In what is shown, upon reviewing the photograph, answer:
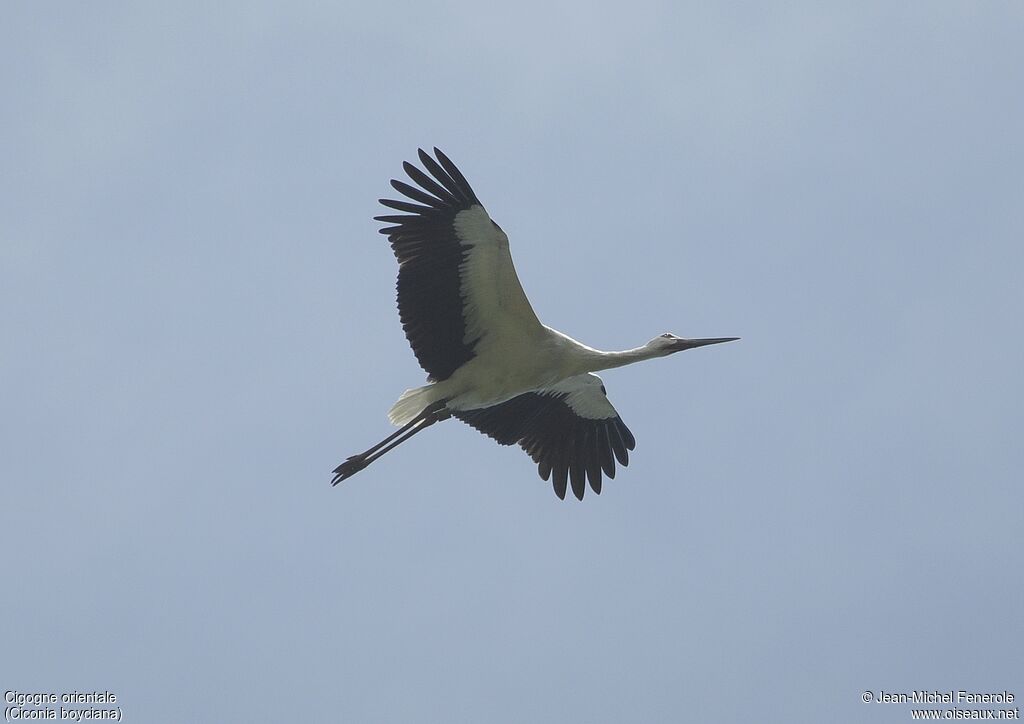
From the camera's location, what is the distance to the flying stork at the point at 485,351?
13242 mm

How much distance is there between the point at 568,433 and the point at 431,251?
2827 millimetres

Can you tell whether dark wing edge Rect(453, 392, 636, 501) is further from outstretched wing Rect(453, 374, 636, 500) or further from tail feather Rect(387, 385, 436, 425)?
tail feather Rect(387, 385, 436, 425)

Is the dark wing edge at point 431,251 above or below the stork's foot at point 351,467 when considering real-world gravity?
above

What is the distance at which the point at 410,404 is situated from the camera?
14.2m

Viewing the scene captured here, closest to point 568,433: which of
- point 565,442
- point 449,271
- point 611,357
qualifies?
point 565,442

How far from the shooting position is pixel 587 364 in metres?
13.9

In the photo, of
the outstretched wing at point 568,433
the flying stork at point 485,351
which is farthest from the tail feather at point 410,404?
the outstretched wing at point 568,433

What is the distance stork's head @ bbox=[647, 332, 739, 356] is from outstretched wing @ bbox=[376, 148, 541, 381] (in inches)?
Result: 48.4

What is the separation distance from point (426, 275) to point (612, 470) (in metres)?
3.13

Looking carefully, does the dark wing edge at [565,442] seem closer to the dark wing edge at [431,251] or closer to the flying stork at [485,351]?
the flying stork at [485,351]

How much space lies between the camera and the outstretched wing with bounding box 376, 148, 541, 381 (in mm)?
13172

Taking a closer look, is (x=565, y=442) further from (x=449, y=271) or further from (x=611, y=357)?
(x=449, y=271)

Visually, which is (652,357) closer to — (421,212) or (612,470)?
(612,470)

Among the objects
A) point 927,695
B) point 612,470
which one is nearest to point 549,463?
point 612,470
